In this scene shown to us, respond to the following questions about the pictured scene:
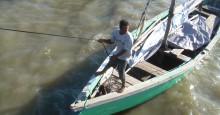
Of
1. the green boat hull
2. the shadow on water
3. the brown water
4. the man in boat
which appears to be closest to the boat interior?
the green boat hull

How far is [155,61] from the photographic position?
39.6 ft

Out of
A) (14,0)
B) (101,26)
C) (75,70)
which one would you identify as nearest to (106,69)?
(75,70)

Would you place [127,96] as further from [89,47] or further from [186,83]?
[89,47]

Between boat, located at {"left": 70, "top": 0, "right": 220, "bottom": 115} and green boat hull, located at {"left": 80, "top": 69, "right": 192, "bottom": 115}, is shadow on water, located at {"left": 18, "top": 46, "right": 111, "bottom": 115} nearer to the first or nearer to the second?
green boat hull, located at {"left": 80, "top": 69, "right": 192, "bottom": 115}

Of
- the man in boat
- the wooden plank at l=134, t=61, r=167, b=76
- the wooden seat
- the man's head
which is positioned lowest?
the wooden plank at l=134, t=61, r=167, b=76

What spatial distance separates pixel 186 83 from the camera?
1204 centimetres

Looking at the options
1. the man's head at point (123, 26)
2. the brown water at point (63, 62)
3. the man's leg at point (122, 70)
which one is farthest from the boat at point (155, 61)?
the man's head at point (123, 26)

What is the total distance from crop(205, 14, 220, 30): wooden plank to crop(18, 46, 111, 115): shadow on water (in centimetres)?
544

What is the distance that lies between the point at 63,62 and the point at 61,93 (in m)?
1.90

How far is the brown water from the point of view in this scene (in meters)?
10.8

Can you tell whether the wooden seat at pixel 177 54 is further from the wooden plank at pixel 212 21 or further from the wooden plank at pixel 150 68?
the wooden plank at pixel 212 21

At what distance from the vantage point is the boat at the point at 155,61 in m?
8.98

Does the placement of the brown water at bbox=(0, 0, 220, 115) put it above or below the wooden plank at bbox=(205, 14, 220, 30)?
below

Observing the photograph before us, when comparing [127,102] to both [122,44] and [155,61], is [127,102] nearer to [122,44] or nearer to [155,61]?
[122,44]
